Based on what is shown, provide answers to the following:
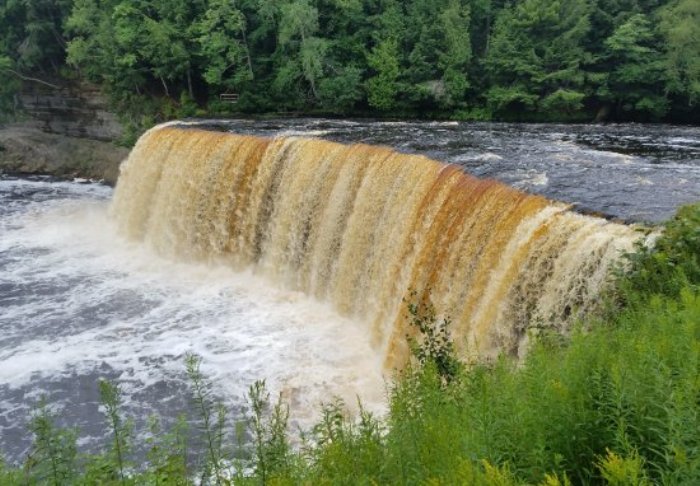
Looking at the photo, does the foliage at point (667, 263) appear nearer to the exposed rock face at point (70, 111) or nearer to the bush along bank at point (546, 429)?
the bush along bank at point (546, 429)

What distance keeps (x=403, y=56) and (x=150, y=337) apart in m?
15.3

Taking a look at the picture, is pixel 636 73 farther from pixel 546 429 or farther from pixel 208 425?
pixel 546 429

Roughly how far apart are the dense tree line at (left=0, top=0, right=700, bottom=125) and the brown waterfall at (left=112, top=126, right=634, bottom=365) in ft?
22.1

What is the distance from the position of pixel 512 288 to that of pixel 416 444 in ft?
15.1

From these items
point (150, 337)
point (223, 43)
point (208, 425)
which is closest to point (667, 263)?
point (208, 425)

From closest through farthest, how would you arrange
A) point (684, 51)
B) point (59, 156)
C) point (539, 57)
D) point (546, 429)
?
point (546, 429) < point (684, 51) < point (539, 57) < point (59, 156)

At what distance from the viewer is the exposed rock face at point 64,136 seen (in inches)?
939

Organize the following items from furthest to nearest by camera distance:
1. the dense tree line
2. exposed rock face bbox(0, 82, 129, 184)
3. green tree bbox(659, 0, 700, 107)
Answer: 1. exposed rock face bbox(0, 82, 129, 184)
2. the dense tree line
3. green tree bbox(659, 0, 700, 107)

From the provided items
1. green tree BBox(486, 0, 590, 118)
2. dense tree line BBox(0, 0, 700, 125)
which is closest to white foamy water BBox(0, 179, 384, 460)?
dense tree line BBox(0, 0, 700, 125)

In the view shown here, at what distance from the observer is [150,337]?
1084cm

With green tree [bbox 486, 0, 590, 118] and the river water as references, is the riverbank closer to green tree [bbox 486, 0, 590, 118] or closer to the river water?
the river water

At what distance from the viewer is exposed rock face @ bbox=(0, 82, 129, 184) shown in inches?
939

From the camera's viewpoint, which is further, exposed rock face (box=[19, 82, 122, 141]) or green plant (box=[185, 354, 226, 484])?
exposed rock face (box=[19, 82, 122, 141])

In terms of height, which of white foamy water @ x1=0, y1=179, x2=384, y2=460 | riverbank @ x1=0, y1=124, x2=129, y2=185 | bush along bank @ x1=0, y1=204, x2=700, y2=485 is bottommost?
white foamy water @ x1=0, y1=179, x2=384, y2=460
